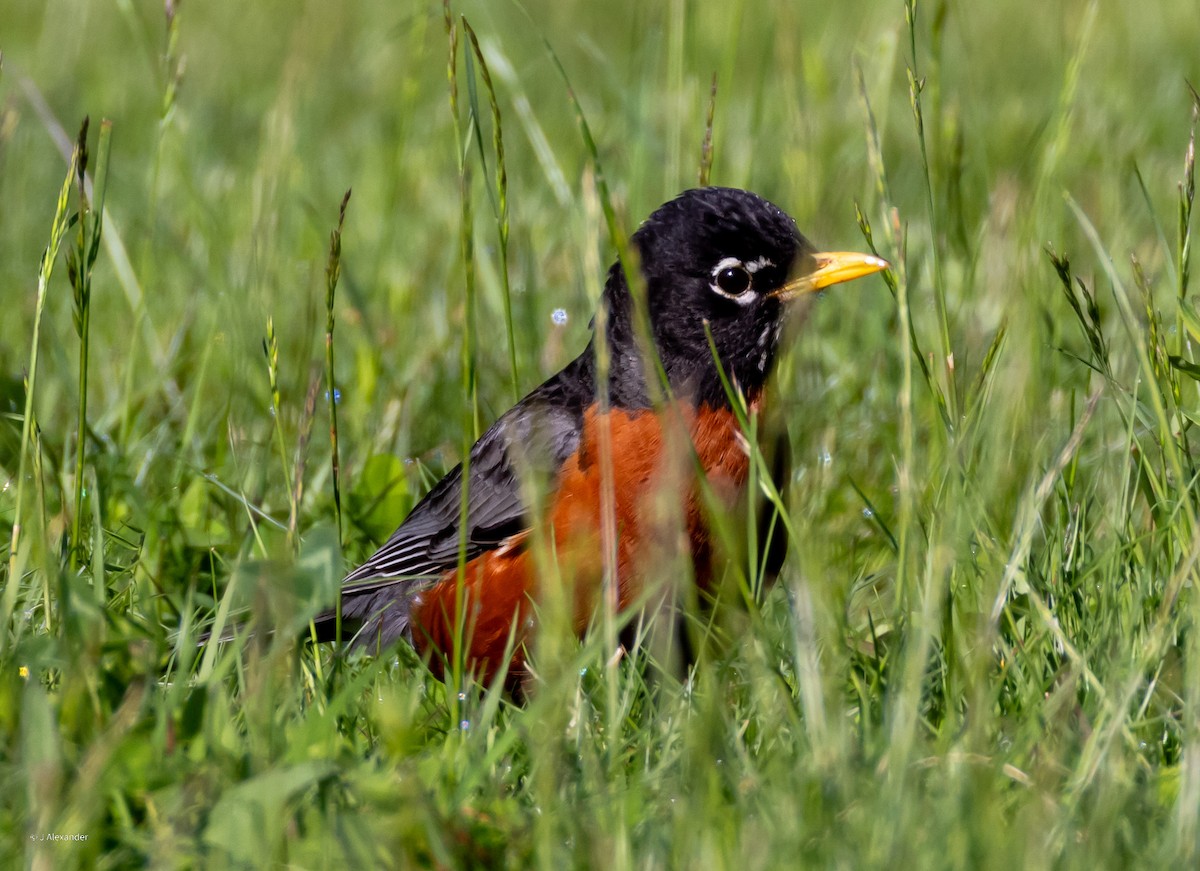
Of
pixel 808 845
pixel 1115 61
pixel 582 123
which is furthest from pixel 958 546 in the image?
→ pixel 1115 61

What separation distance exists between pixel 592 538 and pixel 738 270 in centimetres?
83

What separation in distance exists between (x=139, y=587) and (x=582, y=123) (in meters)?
1.51

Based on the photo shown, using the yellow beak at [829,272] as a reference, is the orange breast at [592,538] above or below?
below

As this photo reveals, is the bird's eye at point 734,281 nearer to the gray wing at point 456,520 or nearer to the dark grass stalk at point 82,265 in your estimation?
the gray wing at point 456,520

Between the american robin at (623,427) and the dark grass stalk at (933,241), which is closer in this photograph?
the dark grass stalk at (933,241)

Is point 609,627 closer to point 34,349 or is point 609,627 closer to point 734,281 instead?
point 34,349

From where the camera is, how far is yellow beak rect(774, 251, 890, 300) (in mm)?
3492

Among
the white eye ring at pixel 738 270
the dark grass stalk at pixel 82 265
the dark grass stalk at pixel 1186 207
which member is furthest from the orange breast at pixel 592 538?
the dark grass stalk at pixel 1186 207

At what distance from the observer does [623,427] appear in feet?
11.5

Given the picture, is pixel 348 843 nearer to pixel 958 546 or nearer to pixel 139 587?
pixel 958 546

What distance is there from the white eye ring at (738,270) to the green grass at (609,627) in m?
0.22

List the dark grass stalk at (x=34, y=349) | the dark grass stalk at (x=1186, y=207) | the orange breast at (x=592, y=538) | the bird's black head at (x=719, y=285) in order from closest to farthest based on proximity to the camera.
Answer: the dark grass stalk at (x=34, y=349), the dark grass stalk at (x=1186, y=207), the orange breast at (x=592, y=538), the bird's black head at (x=719, y=285)

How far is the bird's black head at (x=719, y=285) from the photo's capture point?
11.8ft

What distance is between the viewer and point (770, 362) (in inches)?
146
